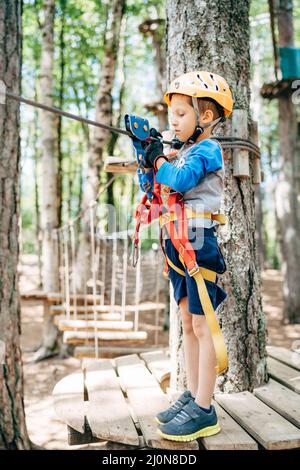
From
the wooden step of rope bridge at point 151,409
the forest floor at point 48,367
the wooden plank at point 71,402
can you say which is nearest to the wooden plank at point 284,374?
the wooden step of rope bridge at point 151,409

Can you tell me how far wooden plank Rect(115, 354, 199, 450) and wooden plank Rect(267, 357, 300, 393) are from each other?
0.64 meters

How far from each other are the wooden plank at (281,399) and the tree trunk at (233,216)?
0.06 metres

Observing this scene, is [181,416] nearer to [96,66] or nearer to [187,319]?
[187,319]

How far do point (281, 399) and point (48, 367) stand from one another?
4.61 m

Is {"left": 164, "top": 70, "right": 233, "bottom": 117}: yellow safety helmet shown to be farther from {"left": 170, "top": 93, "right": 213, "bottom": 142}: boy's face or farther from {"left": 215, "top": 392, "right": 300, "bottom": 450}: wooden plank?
{"left": 215, "top": 392, "right": 300, "bottom": 450}: wooden plank

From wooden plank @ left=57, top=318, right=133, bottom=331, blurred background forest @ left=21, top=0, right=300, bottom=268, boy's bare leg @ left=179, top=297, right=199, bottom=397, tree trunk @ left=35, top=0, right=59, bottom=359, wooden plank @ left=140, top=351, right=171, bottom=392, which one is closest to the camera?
boy's bare leg @ left=179, top=297, right=199, bottom=397

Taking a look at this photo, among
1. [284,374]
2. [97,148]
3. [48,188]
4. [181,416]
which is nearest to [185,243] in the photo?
[181,416]

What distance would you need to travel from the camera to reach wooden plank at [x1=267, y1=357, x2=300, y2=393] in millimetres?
2188

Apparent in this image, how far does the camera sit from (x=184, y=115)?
5.58 ft

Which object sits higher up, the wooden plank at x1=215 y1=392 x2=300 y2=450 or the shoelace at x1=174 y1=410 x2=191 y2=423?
the shoelace at x1=174 y1=410 x2=191 y2=423

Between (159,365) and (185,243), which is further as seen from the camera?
(159,365)

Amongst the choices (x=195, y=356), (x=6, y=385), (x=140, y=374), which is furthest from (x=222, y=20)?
(x=6, y=385)

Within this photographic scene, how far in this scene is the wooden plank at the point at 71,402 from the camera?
1.75m

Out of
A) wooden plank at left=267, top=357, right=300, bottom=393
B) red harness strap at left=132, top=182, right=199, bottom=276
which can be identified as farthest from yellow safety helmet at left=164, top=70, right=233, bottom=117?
wooden plank at left=267, top=357, right=300, bottom=393
